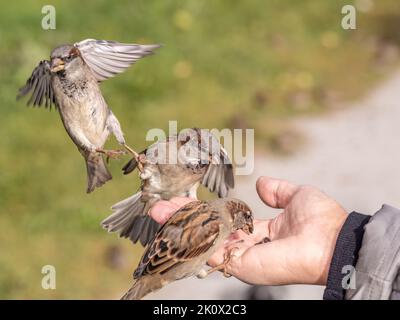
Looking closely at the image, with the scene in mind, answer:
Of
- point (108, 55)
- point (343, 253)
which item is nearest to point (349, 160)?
point (343, 253)

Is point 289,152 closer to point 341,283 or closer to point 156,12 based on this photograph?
point 156,12

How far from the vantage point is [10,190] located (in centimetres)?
873

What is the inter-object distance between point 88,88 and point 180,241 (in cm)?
114

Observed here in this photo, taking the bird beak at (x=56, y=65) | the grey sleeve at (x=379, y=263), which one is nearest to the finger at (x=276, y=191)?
the grey sleeve at (x=379, y=263)

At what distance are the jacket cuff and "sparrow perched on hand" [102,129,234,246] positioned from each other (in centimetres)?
88

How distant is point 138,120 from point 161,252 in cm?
548

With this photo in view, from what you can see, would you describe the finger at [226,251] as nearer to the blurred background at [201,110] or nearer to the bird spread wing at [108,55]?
the bird spread wing at [108,55]

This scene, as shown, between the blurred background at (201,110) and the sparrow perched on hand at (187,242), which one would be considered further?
the blurred background at (201,110)

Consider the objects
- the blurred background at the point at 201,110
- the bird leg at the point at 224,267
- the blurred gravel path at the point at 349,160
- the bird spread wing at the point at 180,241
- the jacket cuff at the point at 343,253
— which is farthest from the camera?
the blurred gravel path at the point at 349,160

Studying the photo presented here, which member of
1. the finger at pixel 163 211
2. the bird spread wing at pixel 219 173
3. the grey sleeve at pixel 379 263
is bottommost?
the grey sleeve at pixel 379 263

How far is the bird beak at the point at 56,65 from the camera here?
12.0ft

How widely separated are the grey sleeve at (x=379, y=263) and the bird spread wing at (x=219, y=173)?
103 cm

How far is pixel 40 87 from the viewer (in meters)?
3.97

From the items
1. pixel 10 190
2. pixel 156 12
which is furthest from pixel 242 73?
pixel 10 190
